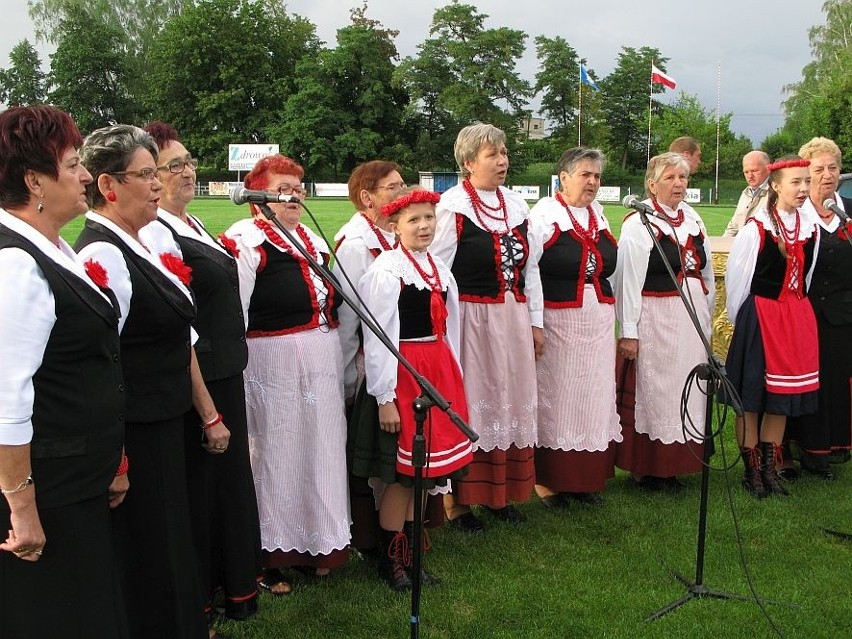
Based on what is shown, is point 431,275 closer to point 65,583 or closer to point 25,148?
point 25,148

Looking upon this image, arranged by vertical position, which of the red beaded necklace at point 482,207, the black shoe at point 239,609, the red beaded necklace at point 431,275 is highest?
the red beaded necklace at point 482,207

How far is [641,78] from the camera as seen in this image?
59.7m

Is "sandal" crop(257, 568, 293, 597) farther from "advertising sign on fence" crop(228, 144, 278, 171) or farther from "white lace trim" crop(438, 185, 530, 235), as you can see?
"advertising sign on fence" crop(228, 144, 278, 171)

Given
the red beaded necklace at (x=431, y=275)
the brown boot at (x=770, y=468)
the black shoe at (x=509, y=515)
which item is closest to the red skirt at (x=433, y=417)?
the red beaded necklace at (x=431, y=275)

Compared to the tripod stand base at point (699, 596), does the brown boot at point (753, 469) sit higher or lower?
higher

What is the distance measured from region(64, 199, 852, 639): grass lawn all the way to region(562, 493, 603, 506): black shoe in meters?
0.08

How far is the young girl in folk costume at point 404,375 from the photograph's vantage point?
12.3 feet

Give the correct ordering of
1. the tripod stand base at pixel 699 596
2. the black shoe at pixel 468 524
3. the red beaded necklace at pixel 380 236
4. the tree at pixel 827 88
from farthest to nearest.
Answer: the tree at pixel 827 88, the black shoe at pixel 468 524, the red beaded necklace at pixel 380 236, the tripod stand base at pixel 699 596

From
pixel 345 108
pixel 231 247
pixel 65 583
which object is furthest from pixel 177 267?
pixel 345 108

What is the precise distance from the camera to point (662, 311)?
508cm

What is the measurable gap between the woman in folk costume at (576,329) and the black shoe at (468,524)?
0.56m

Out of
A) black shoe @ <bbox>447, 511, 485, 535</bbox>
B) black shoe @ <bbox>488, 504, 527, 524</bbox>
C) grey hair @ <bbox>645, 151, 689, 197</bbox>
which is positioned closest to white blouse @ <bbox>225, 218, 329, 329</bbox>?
black shoe @ <bbox>447, 511, 485, 535</bbox>

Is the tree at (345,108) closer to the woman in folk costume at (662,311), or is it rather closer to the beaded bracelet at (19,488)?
the woman in folk costume at (662,311)

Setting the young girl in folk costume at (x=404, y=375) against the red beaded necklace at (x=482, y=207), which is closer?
the young girl in folk costume at (x=404, y=375)
